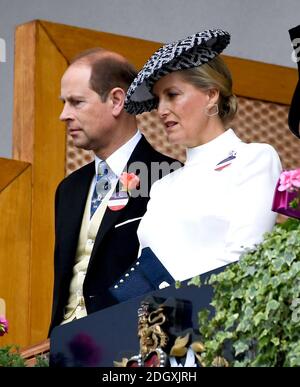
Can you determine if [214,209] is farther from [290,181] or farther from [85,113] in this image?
[85,113]

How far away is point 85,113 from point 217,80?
554mm

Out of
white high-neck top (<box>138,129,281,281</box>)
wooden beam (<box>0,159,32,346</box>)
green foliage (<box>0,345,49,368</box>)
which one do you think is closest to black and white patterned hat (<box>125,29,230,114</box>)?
white high-neck top (<box>138,129,281,281</box>)

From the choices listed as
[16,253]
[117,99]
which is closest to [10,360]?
[117,99]

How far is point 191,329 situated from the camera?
137 inches

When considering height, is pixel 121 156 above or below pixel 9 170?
above

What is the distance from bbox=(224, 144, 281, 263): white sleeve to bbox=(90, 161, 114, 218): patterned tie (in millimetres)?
641

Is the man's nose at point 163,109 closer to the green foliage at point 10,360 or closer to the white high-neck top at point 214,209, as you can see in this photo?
the white high-neck top at point 214,209

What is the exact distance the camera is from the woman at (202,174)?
3.81 meters

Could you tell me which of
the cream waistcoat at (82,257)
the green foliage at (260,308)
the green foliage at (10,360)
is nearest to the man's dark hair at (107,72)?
the cream waistcoat at (82,257)

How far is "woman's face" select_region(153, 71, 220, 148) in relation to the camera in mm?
4090

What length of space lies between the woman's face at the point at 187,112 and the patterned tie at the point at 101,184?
444 millimetres

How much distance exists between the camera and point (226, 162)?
400cm

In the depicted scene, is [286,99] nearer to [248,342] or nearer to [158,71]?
[158,71]

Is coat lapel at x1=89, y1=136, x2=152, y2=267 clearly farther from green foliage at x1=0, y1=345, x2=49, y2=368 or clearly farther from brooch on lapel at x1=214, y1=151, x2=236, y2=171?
brooch on lapel at x1=214, y1=151, x2=236, y2=171
